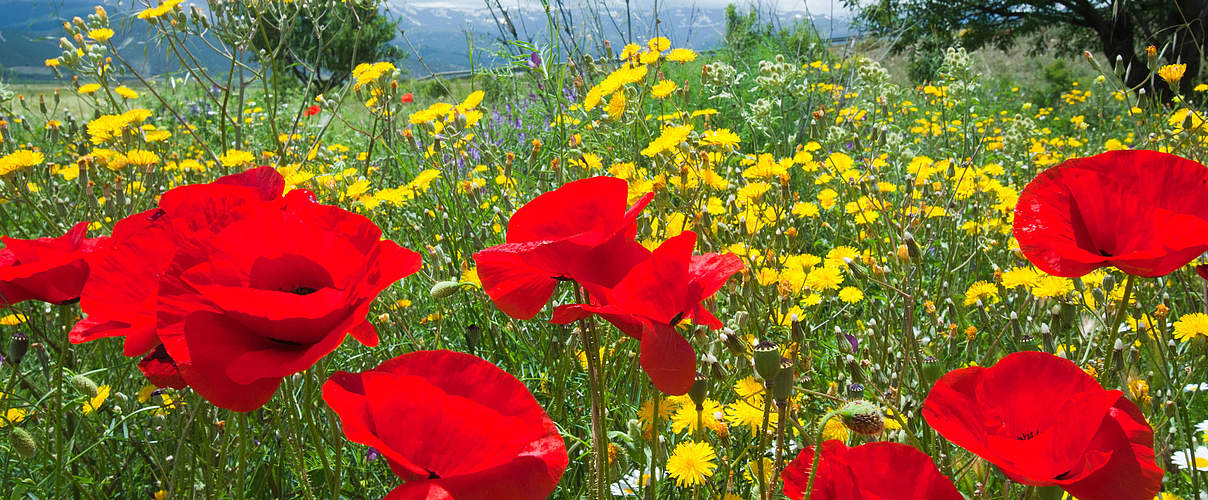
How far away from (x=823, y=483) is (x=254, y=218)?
21.0 inches

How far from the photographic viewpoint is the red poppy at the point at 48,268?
851mm

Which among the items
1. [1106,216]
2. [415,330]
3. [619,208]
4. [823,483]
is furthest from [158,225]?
[415,330]

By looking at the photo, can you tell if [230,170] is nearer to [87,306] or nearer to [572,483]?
[572,483]

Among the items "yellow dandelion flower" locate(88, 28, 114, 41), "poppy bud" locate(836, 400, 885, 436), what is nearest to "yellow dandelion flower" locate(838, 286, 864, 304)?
"poppy bud" locate(836, 400, 885, 436)

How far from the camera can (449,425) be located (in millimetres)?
524

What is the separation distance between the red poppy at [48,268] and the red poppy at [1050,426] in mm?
898

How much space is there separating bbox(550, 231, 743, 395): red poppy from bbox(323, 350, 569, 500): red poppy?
118 millimetres

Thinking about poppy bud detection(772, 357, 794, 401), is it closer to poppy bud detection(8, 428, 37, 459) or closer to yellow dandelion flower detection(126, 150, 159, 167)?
poppy bud detection(8, 428, 37, 459)

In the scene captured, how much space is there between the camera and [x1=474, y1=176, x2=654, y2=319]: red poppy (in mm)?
688

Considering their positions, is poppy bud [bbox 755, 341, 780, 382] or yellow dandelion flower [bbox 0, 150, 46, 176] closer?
poppy bud [bbox 755, 341, 780, 382]

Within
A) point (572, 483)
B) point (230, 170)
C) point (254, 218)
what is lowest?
point (572, 483)

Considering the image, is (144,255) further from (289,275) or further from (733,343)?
(733,343)

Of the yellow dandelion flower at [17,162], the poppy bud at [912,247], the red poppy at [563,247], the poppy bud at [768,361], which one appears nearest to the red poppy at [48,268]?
the red poppy at [563,247]

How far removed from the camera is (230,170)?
257cm
